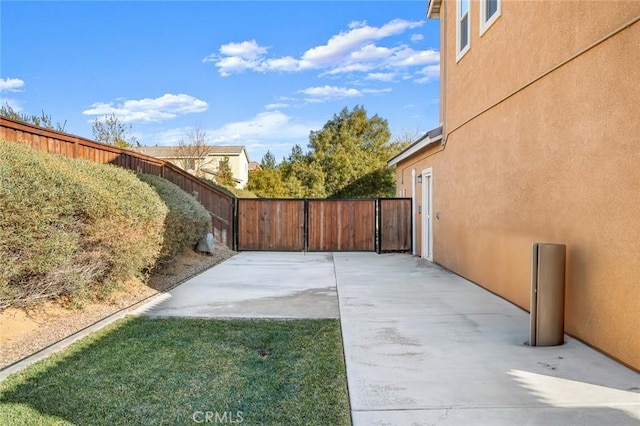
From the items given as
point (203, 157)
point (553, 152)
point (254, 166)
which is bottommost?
point (553, 152)

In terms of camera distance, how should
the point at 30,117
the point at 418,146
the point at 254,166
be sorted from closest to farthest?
1. the point at 418,146
2. the point at 30,117
3. the point at 254,166

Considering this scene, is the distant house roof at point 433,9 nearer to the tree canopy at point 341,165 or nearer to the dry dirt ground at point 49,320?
the dry dirt ground at point 49,320

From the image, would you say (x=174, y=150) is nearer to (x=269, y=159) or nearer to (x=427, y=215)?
(x=269, y=159)

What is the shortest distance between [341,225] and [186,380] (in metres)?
10.8

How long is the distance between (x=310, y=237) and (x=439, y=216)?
526cm

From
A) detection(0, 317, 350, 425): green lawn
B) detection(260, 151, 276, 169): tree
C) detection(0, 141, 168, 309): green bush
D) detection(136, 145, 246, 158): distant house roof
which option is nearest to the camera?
detection(0, 317, 350, 425): green lawn

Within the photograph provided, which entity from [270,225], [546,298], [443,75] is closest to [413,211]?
[443,75]

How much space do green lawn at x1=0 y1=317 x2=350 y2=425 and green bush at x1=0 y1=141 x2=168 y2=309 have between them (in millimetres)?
852

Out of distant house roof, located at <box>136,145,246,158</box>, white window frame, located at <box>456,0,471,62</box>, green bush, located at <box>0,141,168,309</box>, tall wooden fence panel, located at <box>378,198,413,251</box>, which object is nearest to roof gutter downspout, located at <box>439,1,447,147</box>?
white window frame, located at <box>456,0,471,62</box>

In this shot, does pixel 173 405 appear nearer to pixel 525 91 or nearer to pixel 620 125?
pixel 620 125

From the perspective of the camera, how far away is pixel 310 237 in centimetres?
1410

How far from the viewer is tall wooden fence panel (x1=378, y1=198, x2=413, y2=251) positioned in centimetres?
1352

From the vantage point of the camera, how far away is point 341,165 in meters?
24.4

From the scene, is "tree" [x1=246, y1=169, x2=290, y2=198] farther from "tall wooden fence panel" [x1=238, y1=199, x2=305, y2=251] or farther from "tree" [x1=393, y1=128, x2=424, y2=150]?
"tall wooden fence panel" [x1=238, y1=199, x2=305, y2=251]
